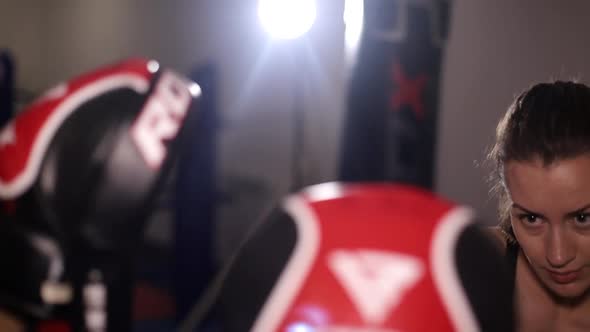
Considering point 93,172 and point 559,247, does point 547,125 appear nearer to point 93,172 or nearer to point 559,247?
point 559,247

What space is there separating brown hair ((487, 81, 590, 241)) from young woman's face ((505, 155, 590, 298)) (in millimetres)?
20

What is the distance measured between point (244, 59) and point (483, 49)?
1.12m

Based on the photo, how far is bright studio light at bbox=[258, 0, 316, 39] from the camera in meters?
2.20

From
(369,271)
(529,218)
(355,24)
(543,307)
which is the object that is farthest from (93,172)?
(355,24)

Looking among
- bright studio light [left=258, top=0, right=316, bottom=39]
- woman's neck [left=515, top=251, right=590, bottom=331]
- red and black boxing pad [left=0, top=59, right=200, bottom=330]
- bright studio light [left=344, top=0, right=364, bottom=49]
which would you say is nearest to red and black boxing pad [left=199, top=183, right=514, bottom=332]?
red and black boxing pad [left=0, top=59, right=200, bottom=330]

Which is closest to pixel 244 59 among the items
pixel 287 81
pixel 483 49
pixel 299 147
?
pixel 287 81

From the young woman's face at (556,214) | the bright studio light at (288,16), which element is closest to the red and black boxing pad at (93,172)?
the young woman's face at (556,214)

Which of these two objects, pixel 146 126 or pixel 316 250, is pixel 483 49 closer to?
pixel 146 126

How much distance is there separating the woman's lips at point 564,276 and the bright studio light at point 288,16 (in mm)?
1423

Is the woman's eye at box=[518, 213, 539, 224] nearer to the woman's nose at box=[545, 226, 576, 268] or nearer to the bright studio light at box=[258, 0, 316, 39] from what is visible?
the woman's nose at box=[545, 226, 576, 268]

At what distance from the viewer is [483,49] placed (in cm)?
196

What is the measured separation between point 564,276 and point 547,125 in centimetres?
22

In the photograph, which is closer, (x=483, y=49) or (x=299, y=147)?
(x=483, y=49)

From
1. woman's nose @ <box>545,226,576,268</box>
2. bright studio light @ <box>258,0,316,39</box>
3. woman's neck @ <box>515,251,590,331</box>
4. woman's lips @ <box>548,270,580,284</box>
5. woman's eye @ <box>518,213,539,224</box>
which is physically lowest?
woman's neck @ <box>515,251,590,331</box>
